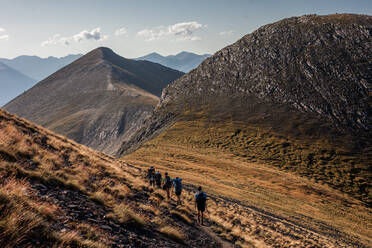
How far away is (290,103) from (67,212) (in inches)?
3095

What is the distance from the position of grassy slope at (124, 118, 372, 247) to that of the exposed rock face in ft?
39.2

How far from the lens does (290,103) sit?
7619cm

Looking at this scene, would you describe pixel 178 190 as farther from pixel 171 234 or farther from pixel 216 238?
pixel 171 234

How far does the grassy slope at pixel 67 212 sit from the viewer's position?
16.3 ft

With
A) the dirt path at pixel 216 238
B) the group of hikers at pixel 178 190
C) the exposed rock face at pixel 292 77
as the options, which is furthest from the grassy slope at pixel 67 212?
the exposed rock face at pixel 292 77

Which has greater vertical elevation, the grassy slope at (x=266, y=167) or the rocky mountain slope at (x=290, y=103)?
the rocky mountain slope at (x=290, y=103)

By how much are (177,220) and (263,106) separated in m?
72.6

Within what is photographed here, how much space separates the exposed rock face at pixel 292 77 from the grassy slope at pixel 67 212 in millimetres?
66931

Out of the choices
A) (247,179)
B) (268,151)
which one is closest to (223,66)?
(268,151)

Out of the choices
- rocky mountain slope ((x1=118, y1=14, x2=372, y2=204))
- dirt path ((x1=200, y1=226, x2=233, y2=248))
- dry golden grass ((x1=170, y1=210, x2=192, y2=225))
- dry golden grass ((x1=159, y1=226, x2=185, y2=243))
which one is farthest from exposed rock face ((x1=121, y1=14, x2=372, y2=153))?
dry golden grass ((x1=159, y1=226, x2=185, y2=243))

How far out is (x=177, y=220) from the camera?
40.3 feet

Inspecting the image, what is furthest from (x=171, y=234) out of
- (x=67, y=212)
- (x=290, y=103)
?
(x=290, y=103)

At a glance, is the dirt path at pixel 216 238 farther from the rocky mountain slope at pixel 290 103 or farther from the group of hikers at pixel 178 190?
the rocky mountain slope at pixel 290 103

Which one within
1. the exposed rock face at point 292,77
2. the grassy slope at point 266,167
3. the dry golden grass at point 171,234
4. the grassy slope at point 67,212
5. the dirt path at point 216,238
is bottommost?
the grassy slope at point 266,167
